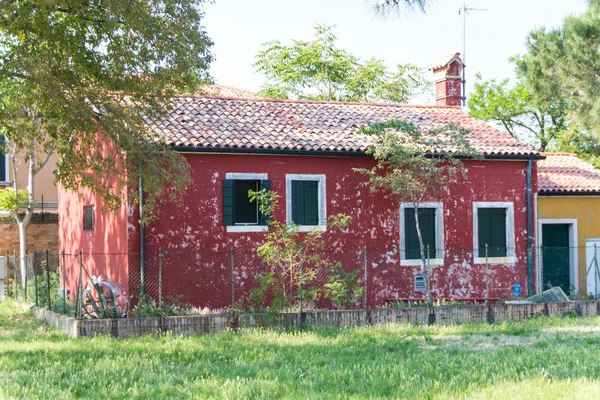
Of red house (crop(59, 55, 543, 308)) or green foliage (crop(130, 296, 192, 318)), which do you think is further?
red house (crop(59, 55, 543, 308))

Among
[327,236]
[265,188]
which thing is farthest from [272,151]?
[327,236]

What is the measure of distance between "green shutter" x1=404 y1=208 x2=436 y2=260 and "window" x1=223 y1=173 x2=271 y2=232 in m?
3.46

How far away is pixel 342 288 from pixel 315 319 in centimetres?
96

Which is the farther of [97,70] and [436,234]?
[436,234]

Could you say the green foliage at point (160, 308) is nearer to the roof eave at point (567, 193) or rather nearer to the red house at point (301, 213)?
the red house at point (301, 213)

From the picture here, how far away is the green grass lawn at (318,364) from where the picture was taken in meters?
9.38

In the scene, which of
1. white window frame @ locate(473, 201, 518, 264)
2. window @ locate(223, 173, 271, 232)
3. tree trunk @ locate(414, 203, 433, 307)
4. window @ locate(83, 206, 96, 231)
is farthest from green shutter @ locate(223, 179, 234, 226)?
white window frame @ locate(473, 201, 518, 264)

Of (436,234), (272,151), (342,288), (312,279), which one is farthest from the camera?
(436,234)

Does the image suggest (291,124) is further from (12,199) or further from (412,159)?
(12,199)

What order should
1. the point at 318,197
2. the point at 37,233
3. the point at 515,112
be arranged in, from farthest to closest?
1. the point at 515,112
2. the point at 37,233
3. the point at 318,197

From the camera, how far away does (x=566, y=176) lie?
2322cm

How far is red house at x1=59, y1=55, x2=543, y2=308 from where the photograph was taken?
17.6 metres

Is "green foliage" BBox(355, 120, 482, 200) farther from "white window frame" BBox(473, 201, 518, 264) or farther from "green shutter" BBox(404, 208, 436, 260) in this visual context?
"white window frame" BBox(473, 201, 518, 264)

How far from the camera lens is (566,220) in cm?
2223
